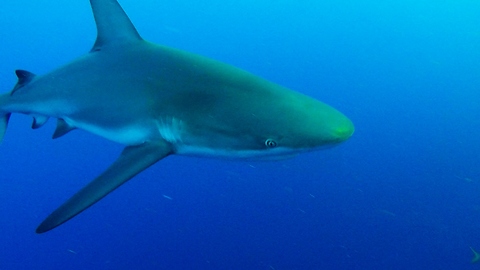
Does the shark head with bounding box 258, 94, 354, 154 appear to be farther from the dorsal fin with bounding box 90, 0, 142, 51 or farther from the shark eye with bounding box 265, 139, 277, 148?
the dorsal fin with bounding box 90, 0, 142, 51

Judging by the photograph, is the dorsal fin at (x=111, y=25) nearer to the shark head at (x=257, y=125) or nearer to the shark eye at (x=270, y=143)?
the shark head at (x=257, y=125)

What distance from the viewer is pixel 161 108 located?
9.03ft

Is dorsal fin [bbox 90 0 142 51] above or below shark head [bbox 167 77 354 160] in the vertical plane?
above

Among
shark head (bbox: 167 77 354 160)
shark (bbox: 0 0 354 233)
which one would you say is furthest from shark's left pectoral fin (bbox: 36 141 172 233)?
shark head (bbox: 167 77 354 160)

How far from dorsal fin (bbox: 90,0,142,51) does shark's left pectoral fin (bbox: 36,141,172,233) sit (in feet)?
3.16

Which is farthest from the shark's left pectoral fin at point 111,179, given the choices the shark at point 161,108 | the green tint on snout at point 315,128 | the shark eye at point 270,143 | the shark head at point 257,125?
the green tint on snout at point 315,128

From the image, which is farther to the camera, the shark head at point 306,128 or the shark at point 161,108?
the shark at point 161,108

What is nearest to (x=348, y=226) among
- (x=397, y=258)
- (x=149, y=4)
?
(x=397, y=258)

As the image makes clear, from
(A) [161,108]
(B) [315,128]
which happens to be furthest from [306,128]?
(A) [161,108]

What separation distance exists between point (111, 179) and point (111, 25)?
1.43 metres

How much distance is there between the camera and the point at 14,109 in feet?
12.3

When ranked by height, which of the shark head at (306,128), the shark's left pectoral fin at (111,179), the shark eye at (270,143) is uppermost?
the shark head at (306,128)

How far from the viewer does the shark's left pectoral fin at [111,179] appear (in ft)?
7.47

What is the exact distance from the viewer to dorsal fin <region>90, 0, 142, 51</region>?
11.1 ft
